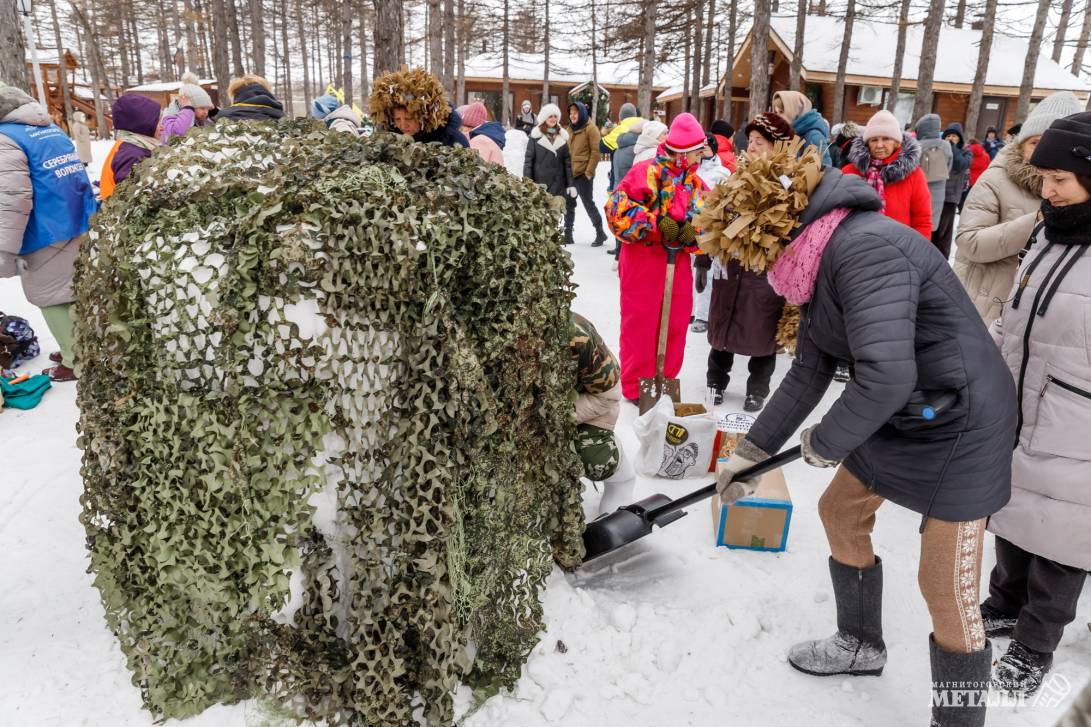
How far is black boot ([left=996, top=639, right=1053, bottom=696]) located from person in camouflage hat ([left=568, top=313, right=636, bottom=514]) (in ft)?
5.62

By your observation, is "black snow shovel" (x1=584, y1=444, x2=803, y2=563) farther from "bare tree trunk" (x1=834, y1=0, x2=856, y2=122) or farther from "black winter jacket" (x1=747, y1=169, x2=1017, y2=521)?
"bare tree trunk" (x1=834, y1=0, x2=856, y2=122)

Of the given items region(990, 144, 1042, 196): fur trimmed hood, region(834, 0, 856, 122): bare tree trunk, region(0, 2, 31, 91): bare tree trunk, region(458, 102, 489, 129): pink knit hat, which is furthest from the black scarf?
region(834, 0, 856, 122): bare tree trunk

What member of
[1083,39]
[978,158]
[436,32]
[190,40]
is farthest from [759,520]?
[190,40]

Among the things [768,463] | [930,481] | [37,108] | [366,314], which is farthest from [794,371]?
[37,108]

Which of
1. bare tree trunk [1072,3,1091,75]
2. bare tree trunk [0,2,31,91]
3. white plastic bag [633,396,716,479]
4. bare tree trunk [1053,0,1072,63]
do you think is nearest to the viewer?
white plastic bag [633,396,716,479]

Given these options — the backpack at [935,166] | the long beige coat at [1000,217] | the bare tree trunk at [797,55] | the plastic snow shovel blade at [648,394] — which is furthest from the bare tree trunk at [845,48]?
the plastic snow shovel blade at [648,394]

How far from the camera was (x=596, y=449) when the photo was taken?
3221mm

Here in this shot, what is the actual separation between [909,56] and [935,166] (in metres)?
23.6

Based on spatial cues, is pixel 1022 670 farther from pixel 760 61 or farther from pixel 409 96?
pixel 760 61

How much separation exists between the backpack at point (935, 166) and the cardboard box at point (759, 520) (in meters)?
5.65

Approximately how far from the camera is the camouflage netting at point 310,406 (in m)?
2.06

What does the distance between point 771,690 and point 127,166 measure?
5122 mm

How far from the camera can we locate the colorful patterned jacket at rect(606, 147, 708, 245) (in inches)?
176

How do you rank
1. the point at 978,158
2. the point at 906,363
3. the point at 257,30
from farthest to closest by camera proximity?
1. the point at 257,30
2. the point at 978,158
3. the point at 906,363
